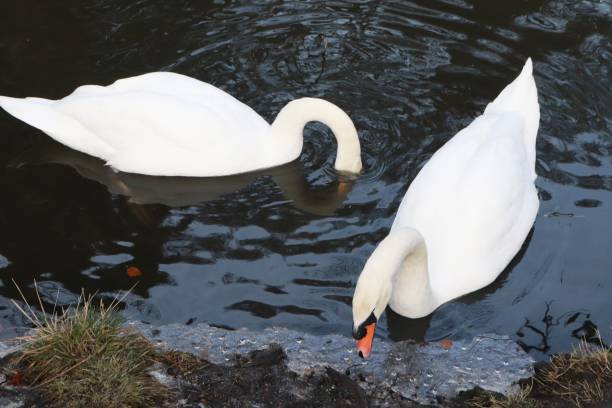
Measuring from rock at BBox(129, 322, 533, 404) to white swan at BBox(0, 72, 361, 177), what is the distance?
7.82 feet

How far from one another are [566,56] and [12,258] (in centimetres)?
563

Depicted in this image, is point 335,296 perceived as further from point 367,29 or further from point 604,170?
point 367,29

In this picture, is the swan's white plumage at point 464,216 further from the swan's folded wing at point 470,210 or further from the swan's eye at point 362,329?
the swan's eye at point 362,329

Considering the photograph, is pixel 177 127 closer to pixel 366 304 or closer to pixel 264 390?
pixel 366 304

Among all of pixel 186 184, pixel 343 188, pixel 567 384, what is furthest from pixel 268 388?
Answer: pixel 186 184

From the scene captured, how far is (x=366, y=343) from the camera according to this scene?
5344 millimetres

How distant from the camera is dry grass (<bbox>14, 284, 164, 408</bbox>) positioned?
4.79 metres

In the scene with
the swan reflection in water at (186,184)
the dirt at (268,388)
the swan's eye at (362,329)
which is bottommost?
the swan reflection in water at (186,184)

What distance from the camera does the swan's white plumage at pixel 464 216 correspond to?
636cm

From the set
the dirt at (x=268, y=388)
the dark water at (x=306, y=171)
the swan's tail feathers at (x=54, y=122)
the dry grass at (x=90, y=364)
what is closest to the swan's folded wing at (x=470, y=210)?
the dark water at (x=306, y=171)

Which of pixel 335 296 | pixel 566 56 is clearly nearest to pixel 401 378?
pixel 335 296

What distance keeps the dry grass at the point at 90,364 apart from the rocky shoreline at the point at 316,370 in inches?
4.6

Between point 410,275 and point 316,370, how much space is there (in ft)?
3.69

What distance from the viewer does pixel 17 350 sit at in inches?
204
